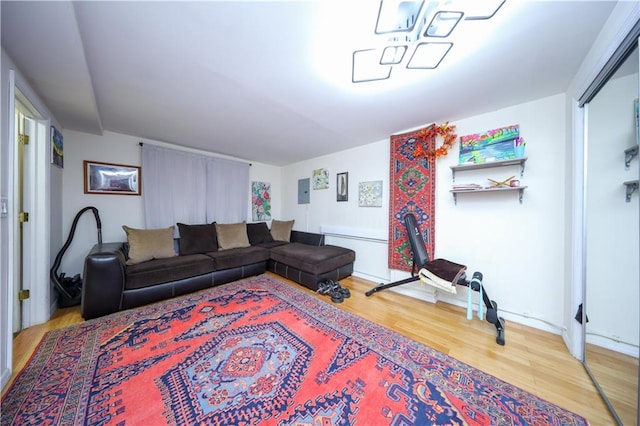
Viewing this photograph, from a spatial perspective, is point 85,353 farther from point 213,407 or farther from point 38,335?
point 213,407

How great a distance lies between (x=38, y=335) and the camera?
181cm

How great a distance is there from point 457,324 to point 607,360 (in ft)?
2.95

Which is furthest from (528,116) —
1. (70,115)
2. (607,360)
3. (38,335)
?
(38,335)

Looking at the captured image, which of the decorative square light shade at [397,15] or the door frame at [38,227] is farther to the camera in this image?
the door frame at [38,227]

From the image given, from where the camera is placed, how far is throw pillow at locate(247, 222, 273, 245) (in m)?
4.02

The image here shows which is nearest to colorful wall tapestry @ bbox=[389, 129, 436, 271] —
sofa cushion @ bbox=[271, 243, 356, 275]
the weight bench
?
the weight bench

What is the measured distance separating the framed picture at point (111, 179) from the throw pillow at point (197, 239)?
89 cm

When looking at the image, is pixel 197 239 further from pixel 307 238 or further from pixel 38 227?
pixel 307 238

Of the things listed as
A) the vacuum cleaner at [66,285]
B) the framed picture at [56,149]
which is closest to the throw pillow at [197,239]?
the vacuum cleaner at [66,285]

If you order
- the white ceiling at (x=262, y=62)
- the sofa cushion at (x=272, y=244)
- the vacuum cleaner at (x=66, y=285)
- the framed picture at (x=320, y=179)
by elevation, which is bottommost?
the vacuum cleaner at (x=66, y=285)

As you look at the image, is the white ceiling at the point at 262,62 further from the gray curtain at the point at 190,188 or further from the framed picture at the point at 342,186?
the framed picture at the point at 342,186

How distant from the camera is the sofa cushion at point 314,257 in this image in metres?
2.94

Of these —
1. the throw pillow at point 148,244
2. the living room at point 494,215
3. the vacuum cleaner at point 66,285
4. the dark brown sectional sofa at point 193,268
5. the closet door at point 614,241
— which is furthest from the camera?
the throw pillow at point 148,244

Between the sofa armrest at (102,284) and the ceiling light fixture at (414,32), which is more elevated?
the ceiling light fixture at (414,32)
